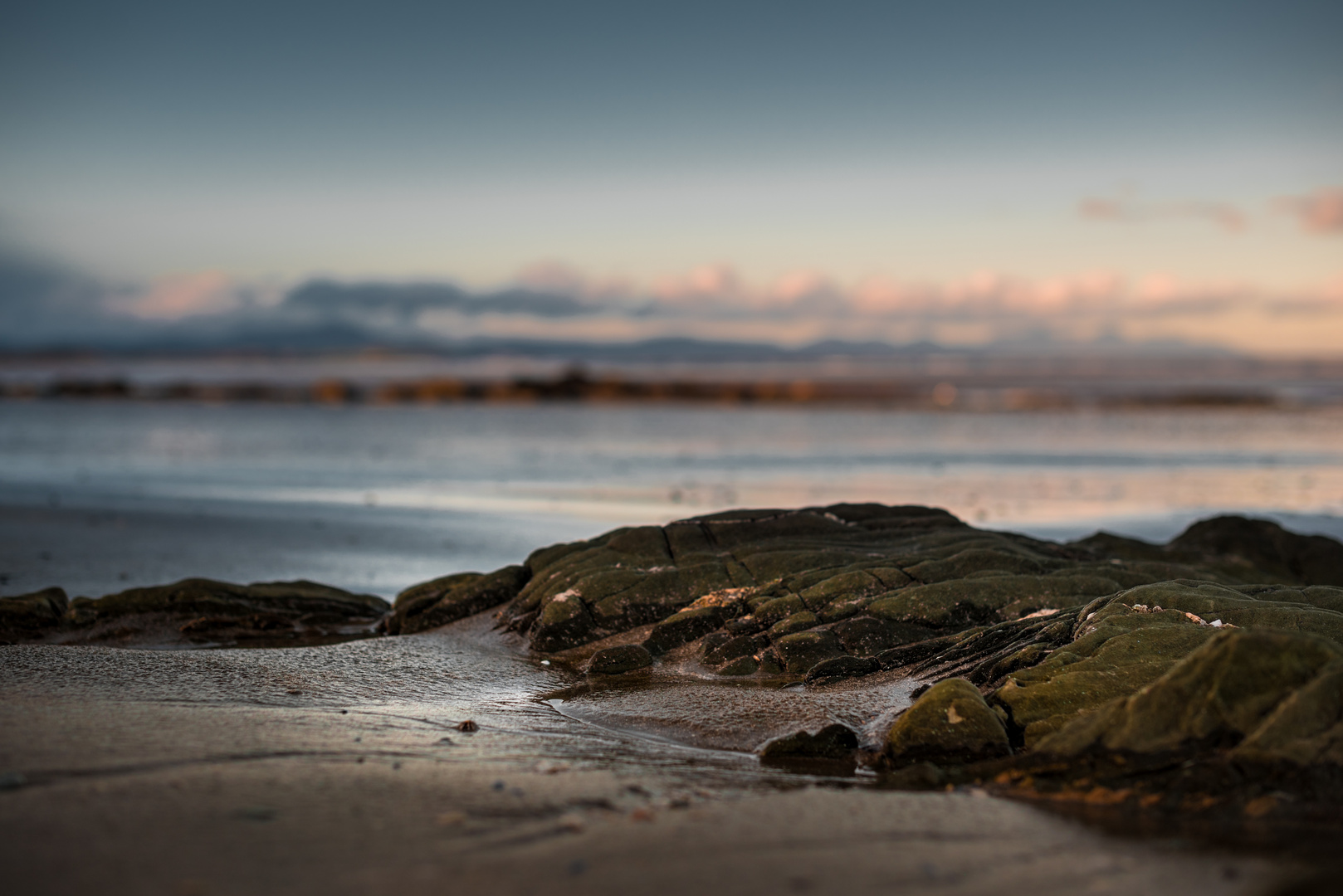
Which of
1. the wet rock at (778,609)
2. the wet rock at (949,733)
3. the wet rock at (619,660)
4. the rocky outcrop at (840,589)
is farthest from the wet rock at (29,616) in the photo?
the wet rock at (949,733)

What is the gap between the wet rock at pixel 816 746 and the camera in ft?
21.3

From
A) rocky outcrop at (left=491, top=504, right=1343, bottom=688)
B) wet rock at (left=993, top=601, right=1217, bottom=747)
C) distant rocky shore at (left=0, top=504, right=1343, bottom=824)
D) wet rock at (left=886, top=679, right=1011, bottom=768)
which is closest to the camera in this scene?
distant rocky shore at (left=0, top=504, right=1343, bottom=824)

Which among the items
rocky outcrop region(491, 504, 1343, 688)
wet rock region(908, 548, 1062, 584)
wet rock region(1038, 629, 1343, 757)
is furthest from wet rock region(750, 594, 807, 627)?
wet rock region(1038, 629, 1343, 757)

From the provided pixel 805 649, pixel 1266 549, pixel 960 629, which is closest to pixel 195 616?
pixel 805 649

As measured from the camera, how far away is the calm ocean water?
1528 centimetres

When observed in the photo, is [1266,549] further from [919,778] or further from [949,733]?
[919,778]

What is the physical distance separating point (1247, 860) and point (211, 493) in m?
21.3

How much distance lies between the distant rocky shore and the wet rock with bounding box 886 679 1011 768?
0.01 metres

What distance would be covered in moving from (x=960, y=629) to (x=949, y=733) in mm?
2531

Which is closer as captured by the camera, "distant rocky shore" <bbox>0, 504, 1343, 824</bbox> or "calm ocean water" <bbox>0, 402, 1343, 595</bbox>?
"distant rocky shore" <bbox>0, 504, 1343, 824</bbox>

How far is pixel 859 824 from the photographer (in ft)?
16.6

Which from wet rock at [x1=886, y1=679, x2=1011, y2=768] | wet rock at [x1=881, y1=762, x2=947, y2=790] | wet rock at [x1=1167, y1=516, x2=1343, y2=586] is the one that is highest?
wet rock at [x1=1167, y1=516, x2=1343, y2=586]

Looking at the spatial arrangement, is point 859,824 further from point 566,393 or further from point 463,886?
point 566,393

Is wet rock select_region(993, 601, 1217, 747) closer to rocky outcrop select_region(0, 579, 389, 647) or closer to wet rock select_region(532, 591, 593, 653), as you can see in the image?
wet rock select_region(532, 591, 593, 653)
